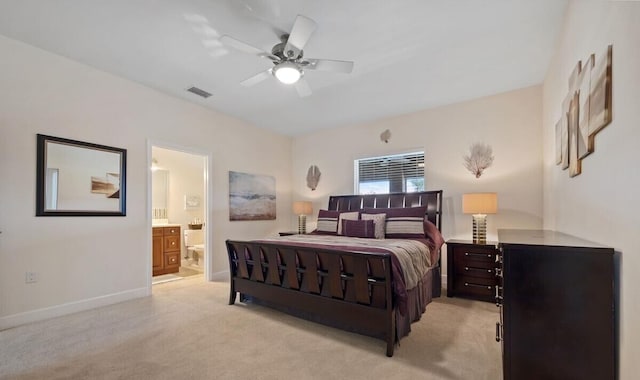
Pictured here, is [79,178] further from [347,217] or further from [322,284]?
[347,217]

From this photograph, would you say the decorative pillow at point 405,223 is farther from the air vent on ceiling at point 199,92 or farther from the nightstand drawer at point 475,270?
the air vent on ceiling at point 199,92

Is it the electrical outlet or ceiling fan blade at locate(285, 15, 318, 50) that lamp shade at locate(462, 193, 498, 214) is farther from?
the electrical outlet

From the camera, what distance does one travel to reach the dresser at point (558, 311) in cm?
138

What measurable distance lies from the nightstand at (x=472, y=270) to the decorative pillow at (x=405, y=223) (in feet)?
1.59

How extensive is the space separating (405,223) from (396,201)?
0.81 metres

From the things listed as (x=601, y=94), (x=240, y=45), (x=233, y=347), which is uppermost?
(x=240, y=45)

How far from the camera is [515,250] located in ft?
5.06

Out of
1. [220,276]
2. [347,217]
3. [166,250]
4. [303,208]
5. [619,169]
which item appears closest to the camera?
[619,169]

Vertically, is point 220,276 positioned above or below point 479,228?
below

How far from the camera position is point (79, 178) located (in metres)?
3.43

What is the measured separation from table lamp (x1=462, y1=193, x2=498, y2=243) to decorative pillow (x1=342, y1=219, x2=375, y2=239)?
1.26 meters

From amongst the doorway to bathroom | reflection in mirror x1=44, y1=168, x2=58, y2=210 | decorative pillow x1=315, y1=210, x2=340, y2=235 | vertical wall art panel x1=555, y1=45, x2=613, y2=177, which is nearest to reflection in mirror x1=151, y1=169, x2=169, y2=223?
the doorway to bathroom

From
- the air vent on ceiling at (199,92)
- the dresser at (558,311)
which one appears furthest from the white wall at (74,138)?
the dresser at (558,311)

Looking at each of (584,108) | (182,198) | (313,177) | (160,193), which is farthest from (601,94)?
(160,193)
